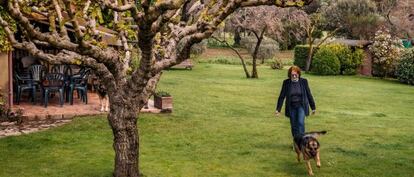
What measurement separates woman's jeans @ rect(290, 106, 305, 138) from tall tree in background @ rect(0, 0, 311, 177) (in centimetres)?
344

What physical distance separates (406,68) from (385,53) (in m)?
2.61

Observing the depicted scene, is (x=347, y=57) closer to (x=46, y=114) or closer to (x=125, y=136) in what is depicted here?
(x=46, y=114)

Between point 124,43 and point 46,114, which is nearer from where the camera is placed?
point 124,43

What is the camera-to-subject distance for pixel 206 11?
7828mm

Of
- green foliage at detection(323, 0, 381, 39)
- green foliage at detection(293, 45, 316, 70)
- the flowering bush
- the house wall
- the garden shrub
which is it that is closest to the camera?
the house wall

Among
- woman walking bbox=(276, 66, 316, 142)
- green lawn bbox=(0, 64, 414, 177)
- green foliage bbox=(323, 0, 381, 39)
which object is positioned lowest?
green lawn bbox=(0, 64, 414, 177)

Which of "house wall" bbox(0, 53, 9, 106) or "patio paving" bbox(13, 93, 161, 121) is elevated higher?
"house wall" bbox(0, 53, 9, 106)

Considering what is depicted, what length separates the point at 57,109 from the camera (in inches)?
600

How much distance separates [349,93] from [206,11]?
17.7 metres

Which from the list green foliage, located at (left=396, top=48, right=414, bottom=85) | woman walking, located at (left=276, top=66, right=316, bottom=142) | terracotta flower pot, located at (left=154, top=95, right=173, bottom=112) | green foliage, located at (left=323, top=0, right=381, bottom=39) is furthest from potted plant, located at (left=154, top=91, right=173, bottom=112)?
green foliage, located at (left=323, top=0, right=381, bottom=39)

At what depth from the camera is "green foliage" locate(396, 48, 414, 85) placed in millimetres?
29938

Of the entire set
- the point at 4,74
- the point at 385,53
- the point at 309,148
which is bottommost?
the point at 309,148

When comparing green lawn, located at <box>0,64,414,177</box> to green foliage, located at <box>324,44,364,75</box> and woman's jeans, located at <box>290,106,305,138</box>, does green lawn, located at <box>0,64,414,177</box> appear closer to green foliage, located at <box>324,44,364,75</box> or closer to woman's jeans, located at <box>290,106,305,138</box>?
woman's jeans, located at <box>290,106,305,138</box>

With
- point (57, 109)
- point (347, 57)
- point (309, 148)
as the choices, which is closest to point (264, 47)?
point (347, 57)
